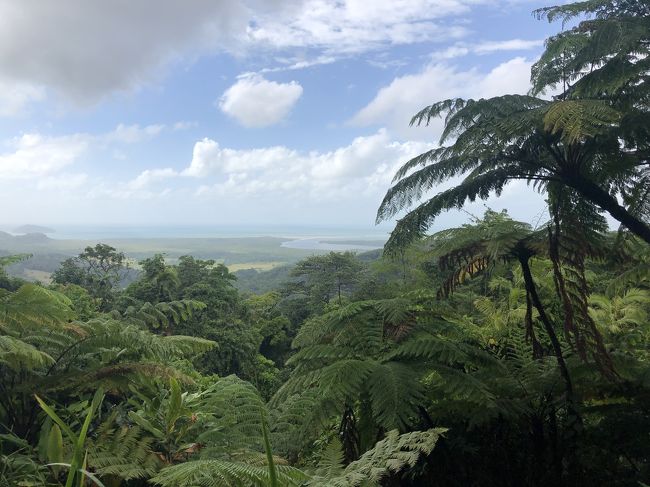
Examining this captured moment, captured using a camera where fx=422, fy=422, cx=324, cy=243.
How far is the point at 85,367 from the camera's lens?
3.61 metres

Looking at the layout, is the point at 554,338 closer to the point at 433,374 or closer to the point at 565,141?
the point at 433,374

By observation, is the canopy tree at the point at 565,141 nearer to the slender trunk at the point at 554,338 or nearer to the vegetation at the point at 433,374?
the vegetation at the point at 433,374

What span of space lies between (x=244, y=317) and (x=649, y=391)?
20420 millimetres

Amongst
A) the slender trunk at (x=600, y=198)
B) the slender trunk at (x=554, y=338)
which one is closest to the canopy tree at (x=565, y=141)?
the slender trunk at (x=600, y=198)

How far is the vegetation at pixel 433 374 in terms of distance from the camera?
2.23 meters

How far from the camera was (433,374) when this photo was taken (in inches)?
121

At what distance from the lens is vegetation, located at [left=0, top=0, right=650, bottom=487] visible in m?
2.23

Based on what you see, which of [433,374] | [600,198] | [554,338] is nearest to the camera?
[554,338]

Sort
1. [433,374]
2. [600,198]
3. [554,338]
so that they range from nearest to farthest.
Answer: [554,338] → [433,374] → [600,198]

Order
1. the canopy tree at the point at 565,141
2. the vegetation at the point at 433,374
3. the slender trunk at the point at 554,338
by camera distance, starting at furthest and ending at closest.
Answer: the canopy tree at the point at 565,141
the slender trunk at the point at 554,338
the vegetation at the point at 433,374

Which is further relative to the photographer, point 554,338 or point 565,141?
point 565,141

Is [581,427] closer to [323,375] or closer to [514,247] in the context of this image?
[514,247]

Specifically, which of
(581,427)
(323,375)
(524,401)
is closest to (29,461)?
(323,375)

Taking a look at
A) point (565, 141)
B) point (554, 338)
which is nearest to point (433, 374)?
point (554, 338)
